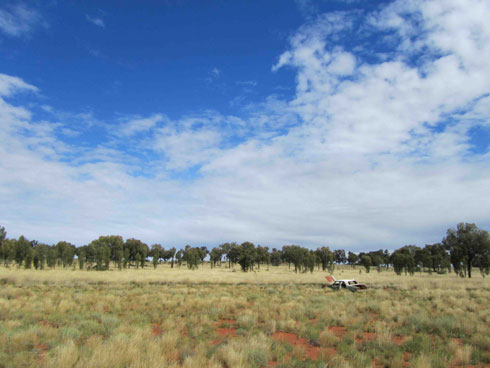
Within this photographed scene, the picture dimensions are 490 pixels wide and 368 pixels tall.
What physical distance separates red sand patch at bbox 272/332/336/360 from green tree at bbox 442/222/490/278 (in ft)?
193

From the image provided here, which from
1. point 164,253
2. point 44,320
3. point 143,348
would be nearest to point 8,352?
point 143,348

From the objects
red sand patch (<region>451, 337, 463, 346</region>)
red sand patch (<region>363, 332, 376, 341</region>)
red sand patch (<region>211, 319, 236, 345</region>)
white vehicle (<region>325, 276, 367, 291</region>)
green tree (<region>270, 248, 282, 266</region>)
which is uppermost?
red sand patch (<region>451, 337, 463, 346</region>)

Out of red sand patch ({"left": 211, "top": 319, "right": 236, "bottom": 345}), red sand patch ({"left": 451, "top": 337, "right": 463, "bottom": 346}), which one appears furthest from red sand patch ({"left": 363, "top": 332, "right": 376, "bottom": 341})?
red sand patch ({"left": 211, "top": 319, "right": 236, "bottom": 345})

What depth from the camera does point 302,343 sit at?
1158 centimetres

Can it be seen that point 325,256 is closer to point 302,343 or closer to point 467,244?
point 467,244

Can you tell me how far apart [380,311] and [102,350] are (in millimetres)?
15557

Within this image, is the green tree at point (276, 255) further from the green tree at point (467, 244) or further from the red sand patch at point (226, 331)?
the red sand patch at point (226, 331)

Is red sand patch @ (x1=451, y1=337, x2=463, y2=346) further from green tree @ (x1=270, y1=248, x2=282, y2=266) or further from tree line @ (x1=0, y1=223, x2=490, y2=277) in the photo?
green tree @ (x1=270, y1=248, x2=282, y2=266)

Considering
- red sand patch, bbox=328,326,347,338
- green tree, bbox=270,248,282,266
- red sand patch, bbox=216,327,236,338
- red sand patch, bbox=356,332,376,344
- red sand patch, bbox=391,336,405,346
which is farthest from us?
green tree, bbox=270,248,282,266

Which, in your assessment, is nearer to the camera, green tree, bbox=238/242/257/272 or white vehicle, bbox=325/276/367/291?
white vehicle, bbox=325/276/367/291

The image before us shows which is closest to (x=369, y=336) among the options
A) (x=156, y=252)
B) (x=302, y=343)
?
(x=302, y=343)

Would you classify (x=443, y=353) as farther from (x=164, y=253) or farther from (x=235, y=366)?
(x=164, y=253)

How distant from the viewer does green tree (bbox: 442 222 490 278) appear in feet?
183

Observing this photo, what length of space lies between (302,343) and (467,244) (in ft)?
201
